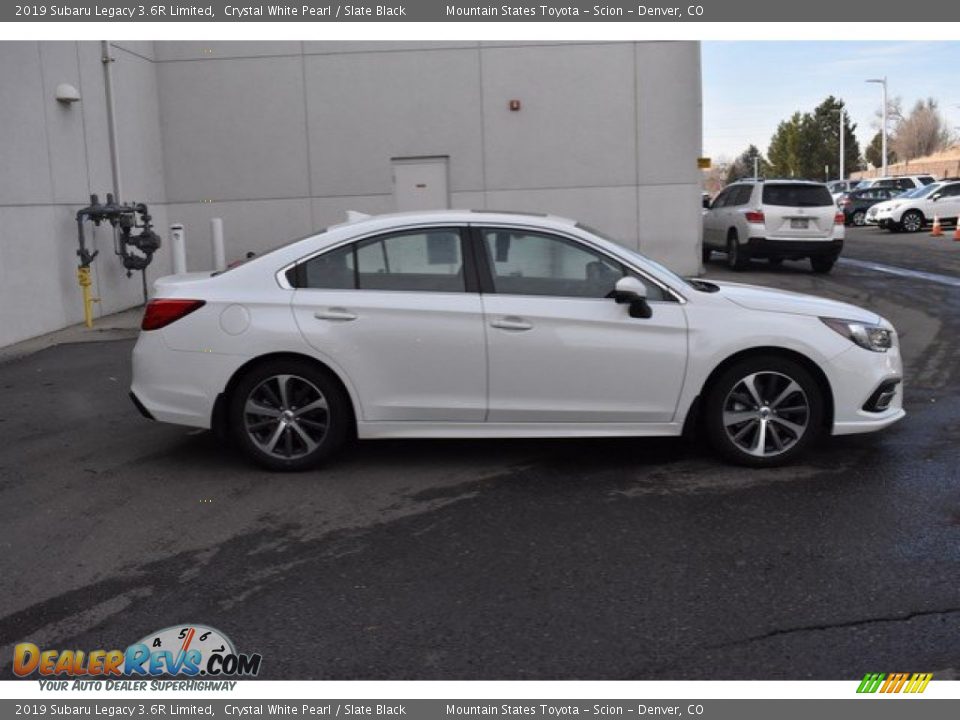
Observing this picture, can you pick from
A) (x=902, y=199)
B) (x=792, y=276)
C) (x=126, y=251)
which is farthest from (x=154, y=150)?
(x=902, y=199)

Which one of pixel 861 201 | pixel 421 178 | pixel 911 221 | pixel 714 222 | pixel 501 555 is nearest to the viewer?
pixel 501 555

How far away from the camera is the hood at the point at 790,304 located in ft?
19.6

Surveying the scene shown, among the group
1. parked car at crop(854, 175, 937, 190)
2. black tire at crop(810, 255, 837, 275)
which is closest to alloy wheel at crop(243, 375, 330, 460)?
black tire at crop(810, 255, 837, 275)

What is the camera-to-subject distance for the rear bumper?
17.7 metres

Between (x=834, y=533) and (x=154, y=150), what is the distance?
47.2 ft

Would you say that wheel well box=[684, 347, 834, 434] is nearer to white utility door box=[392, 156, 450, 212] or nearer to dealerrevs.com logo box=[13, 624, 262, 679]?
dealerrevs.com logo box=[13, 624, 262, 679]

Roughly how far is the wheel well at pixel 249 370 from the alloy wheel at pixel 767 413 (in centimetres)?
228

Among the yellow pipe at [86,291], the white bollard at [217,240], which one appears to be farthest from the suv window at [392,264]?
the white bollard at [217,240]

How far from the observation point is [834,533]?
192 inches

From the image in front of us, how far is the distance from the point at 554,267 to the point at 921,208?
3001 cm

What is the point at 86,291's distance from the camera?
13180mm

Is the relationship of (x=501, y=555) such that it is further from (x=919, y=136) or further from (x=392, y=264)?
(x=919, y=136)

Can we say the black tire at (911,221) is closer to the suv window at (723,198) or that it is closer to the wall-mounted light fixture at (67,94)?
the suv window at (723,198)

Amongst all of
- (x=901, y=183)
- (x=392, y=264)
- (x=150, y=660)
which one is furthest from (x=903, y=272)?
(x=901, y=183)
